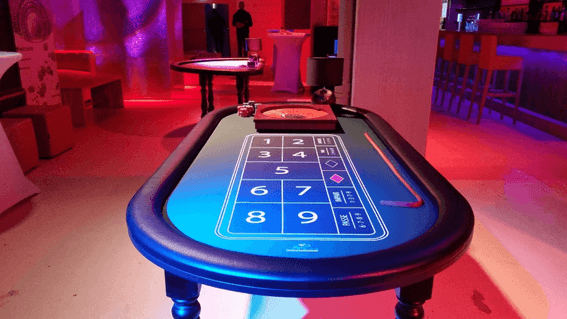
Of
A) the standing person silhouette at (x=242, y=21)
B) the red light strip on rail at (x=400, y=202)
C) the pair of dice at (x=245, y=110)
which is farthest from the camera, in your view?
the standing person silhouette at (x=242, y=21)

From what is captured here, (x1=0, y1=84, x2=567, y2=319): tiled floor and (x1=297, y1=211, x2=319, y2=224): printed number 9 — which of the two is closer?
(x1=297, y1=211, x2=319, y2=224): printed number 9

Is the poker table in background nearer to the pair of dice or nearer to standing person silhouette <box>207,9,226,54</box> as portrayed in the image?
the pair of dice

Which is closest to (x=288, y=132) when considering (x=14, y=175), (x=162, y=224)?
(x=162, y=224)

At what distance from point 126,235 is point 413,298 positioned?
1.85m

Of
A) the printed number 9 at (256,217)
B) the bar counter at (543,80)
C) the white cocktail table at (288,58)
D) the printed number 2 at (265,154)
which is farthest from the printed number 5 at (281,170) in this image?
the white cocktail table at (288,58)

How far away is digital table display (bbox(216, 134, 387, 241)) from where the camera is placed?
1003mm

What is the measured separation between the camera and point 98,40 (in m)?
6.38

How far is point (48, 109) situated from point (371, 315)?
3.51 meters

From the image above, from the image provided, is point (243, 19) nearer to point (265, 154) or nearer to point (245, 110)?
point (245, 110)

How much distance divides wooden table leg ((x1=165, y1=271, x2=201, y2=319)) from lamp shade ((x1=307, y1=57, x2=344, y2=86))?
1.50 metres

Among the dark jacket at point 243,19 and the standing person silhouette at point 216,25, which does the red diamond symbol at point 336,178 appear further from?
the standing person silhouette at point 216,25

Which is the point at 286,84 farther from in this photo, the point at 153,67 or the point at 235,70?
the point at 235,70

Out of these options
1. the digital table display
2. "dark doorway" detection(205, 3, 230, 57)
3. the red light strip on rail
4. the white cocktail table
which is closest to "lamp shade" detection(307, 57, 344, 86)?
the digital table display

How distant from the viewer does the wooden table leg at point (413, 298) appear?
1058mm
